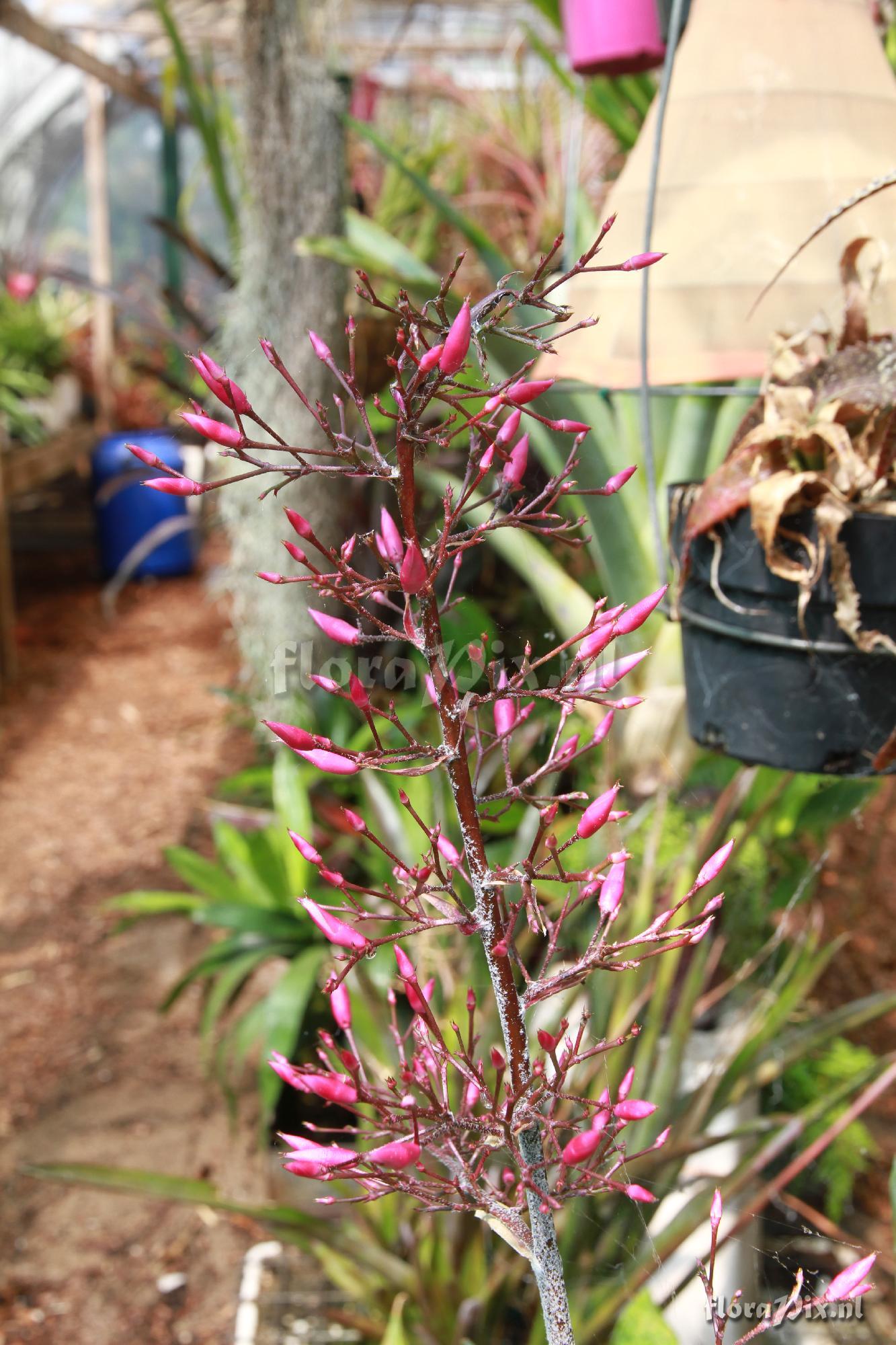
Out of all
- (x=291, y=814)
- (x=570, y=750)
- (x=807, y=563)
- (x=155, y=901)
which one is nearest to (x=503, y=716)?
(x=570, y=750)

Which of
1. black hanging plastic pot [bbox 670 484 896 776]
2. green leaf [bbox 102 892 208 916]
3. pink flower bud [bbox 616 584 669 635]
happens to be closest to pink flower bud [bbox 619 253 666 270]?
pink flower bud [bbox 616 584 669 635]

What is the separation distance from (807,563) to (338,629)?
0.37 meters

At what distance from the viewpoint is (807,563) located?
67cm

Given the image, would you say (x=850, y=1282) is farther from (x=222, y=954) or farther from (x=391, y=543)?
(x=222, y=954)

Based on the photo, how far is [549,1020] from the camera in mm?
1012

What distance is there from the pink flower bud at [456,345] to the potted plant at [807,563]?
0.34 m

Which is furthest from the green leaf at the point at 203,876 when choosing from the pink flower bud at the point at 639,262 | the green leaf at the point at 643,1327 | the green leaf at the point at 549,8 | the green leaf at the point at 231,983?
the pink flower bud at the point at 639,262

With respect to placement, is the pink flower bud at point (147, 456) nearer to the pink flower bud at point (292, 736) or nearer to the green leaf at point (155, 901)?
the pink flower bud at point (292, 736)

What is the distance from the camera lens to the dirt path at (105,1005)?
1.53 metres

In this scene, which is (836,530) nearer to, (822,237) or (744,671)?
(744,671)

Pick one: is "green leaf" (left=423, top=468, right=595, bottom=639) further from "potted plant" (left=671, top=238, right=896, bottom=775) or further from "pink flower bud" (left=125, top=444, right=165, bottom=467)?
"pink flower bud" (left=125, top=444, right=165, bottom=467)

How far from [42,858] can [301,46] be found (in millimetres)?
1846

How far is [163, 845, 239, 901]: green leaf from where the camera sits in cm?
183

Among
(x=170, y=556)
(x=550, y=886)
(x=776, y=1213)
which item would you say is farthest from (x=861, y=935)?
(x=170, y=556)
